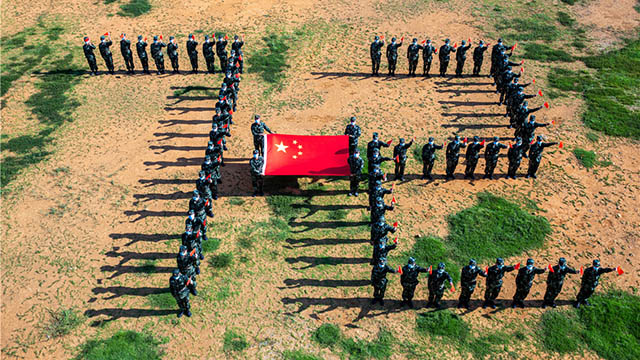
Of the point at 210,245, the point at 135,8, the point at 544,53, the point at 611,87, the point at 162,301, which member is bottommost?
the point at 162,301

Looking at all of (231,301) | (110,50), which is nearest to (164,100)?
(110,50)

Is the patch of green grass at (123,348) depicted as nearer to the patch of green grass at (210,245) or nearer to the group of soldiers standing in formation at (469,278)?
the patch of green grass at (210,245)

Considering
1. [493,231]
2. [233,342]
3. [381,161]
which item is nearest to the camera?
[233,342]

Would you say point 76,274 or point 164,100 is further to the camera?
point 164,100

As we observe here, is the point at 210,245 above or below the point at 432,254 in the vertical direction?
above

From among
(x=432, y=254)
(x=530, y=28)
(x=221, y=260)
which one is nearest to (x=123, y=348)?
(x=221, y=260)

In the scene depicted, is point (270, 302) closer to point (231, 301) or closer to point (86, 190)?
point (231, 301)

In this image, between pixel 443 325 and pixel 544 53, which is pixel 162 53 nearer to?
pixel 443 325
